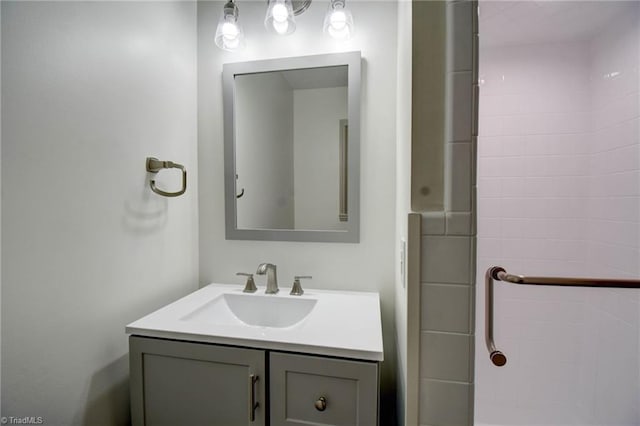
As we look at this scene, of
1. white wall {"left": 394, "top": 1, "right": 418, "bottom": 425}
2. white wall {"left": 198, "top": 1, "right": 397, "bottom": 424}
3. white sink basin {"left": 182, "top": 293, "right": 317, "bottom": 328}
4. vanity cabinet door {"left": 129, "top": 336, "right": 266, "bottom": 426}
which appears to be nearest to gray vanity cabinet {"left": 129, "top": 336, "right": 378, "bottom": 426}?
vanity cabinet door {"left": 129, "top": 336, "right": 266, "bottom": 426}

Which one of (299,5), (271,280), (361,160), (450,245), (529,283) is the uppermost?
(299,5)

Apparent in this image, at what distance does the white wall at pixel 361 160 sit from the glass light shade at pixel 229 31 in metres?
0.08

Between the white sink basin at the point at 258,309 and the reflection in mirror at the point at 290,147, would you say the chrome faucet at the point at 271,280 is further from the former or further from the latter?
the reflection in mirror at the point at 290,147

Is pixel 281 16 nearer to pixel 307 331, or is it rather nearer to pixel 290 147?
pixel 290 147

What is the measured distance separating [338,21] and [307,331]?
3.91 feet

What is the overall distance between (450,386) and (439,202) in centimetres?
43

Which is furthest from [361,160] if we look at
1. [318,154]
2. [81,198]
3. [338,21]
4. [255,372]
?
[81,198]

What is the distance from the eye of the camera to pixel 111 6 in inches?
36.1

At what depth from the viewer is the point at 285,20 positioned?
113 centimetres

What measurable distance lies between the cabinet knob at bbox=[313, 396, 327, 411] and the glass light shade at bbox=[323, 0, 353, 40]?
1335 millimetres

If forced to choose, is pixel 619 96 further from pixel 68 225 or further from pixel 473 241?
pixel 68 225

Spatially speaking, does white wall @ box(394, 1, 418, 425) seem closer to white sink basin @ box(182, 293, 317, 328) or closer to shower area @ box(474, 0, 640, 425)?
white sink basin @ box(182, 293, 317, 328)

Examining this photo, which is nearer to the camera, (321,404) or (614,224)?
(321,404)

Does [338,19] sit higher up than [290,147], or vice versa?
[338,19]
